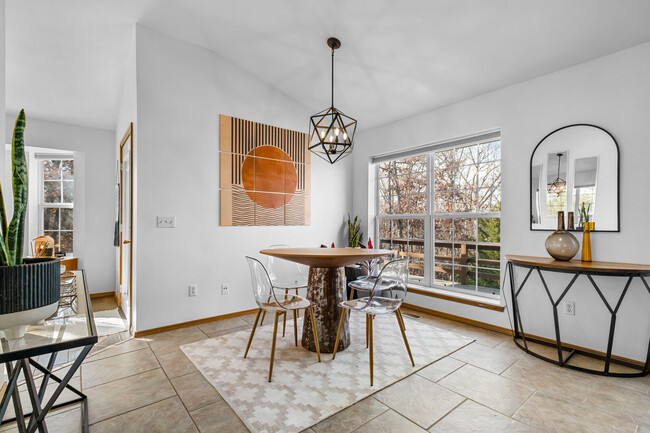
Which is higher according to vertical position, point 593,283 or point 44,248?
point 44,248

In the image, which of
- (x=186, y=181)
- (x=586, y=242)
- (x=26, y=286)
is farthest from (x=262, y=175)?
(x=586, y=242)

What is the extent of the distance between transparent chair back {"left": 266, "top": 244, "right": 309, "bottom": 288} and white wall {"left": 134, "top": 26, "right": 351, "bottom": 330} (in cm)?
41

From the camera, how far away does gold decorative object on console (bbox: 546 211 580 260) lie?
2635 mm

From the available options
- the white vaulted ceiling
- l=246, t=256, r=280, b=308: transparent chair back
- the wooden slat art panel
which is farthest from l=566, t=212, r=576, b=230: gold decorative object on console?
the wooden slat art panel

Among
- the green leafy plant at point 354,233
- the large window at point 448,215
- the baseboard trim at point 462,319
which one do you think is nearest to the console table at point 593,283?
the baseboard trim at point 462,319

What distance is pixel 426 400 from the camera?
203cm

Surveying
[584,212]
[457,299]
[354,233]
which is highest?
[584,212]

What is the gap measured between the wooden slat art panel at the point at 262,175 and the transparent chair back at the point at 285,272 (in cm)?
58

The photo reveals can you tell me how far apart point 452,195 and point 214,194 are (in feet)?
9.14

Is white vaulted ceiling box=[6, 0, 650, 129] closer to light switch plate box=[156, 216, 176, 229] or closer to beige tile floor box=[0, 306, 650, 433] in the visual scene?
light switch plate box=[156, 216, 176, 229]

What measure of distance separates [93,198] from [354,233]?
3872 millimetres

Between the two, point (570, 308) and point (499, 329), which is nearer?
point (570, 308)

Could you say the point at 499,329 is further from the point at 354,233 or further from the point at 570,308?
the point at 354,233

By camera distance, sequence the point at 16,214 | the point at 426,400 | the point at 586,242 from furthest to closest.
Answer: the point at 586,242 → the point at 426,400 → the point at 16,214
